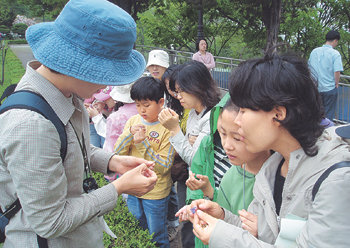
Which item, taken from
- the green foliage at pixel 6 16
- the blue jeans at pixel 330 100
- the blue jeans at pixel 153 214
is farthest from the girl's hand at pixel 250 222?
the green foliage at pixel 6 16

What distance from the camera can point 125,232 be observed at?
2.70 meters

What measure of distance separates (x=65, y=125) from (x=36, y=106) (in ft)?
0.54

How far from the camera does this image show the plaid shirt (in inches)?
48.7

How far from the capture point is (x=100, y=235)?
5.73 ft

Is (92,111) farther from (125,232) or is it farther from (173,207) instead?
(125,232)

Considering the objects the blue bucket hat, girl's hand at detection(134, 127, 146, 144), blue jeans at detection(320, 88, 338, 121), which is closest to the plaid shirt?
the blue bucket hat

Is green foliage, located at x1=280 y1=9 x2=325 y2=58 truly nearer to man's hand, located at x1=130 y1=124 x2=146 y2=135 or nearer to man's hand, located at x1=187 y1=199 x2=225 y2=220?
man's hand, located at x1=130 y1=124 x2=146 y2=135

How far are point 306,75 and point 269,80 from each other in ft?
0.54

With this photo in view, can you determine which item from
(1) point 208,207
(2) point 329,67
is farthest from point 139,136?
(2) point 329,67

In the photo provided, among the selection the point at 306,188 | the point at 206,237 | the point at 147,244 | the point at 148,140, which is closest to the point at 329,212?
the point at 306,188

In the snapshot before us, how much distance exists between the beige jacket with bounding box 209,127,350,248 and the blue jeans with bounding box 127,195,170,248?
5.33 feet

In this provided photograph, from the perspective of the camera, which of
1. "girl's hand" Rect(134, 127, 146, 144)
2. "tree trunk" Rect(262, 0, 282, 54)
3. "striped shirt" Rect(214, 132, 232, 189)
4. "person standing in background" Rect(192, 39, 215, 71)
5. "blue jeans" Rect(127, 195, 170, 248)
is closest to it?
"striped shirt" Rect(214, 132, 232, 189)

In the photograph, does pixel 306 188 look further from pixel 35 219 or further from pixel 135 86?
pixel 135 86

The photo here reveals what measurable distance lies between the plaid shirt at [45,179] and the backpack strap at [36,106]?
0.03 m
